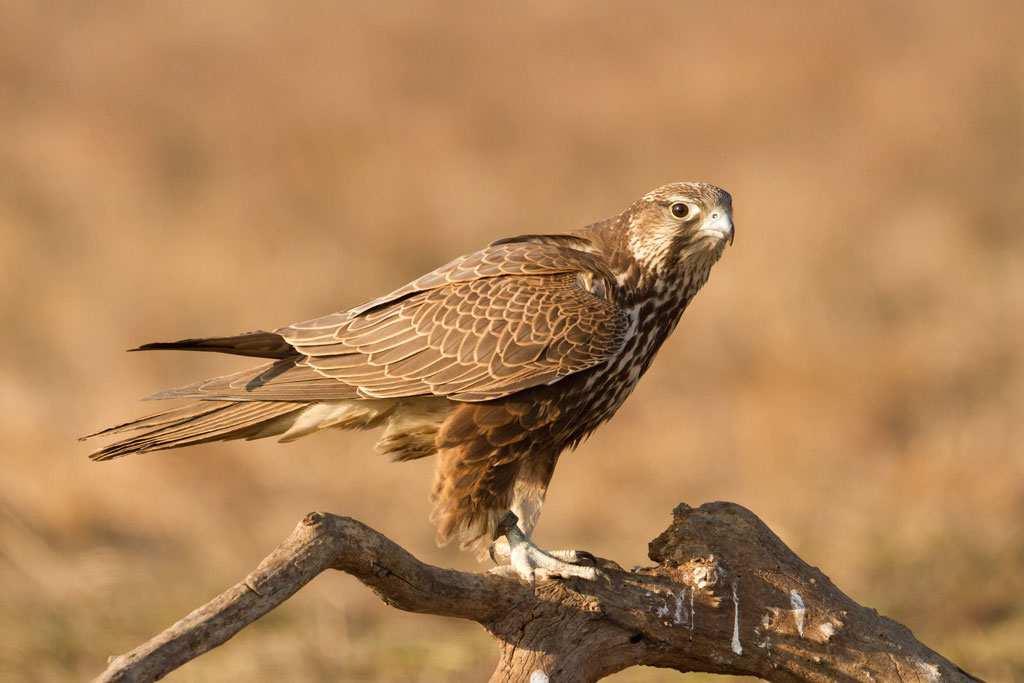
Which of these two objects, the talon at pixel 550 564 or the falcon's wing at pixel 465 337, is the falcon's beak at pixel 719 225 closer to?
the falcon's wing at pixel 465 337

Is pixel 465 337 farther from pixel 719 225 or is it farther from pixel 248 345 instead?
pixel 719 225

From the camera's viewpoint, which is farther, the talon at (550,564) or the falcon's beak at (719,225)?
the falcon's beak at (719,225)

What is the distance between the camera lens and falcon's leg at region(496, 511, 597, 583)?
401 cm

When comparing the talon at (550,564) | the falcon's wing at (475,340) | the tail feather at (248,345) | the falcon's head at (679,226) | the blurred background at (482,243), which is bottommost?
the talon at (550,564)

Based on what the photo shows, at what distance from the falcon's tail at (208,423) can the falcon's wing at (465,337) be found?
0.21ft

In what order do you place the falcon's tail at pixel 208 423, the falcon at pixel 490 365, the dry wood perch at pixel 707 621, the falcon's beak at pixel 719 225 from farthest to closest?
1. the falcon's beak at pixel 719 225
2. the falcon at pixel 490 365
3. the falcon's tail at pixel 208 423
4. the dry wood perch at pixel 707 621

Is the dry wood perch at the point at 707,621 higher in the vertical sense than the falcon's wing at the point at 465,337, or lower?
lower

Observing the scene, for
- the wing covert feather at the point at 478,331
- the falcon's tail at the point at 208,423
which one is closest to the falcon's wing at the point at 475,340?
the wing covert feather at the point at 478,331

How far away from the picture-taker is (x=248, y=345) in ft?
14.8

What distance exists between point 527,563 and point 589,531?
200 inches

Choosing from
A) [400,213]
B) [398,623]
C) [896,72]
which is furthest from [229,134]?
[398,623]

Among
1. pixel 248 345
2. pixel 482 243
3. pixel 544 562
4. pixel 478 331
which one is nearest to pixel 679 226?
pixel 478 331

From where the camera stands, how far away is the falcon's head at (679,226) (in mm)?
4453

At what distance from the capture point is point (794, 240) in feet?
39.3
